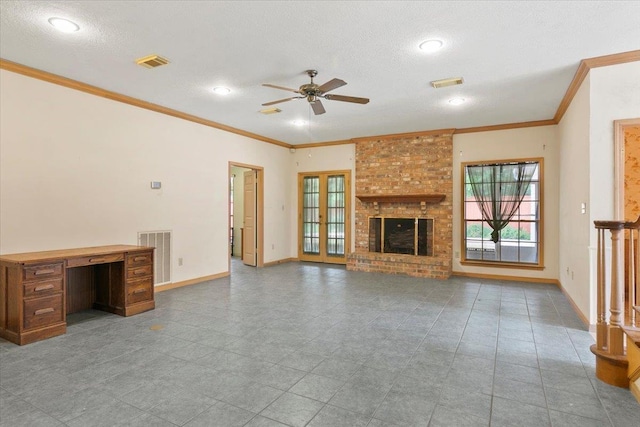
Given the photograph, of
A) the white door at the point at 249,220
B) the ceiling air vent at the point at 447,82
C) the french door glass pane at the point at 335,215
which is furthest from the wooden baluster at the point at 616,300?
the white door at the point at 249,220

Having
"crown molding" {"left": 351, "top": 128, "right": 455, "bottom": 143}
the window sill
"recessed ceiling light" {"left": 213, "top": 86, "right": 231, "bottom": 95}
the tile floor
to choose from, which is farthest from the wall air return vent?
the window sill

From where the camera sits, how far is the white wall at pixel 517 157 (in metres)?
5.98

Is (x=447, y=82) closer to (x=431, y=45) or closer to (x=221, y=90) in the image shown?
(x=431, y=45)

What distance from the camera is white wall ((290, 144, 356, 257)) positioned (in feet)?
25.8

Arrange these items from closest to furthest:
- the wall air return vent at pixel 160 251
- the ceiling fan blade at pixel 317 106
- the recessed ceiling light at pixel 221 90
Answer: the ceiling fan blade at pixel 317 106 < the recessed ceiling light at pixel 221 90 < the wall air return vent at pixel 160 251

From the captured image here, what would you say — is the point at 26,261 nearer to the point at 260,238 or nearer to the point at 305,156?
the point at 260,238

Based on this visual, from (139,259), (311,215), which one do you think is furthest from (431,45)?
(311,215)

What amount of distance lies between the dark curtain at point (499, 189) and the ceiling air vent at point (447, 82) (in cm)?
280

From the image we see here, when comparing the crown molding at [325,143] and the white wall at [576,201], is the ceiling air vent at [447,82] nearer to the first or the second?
the white wall at [576,201]

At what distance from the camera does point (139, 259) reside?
4273 mm

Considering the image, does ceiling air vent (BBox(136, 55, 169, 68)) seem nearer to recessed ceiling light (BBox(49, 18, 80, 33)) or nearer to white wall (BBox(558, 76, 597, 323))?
recessed ceiling light (BBox(49, 18, 80, 33))

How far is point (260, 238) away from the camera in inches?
300

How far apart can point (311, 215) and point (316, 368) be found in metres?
5.82

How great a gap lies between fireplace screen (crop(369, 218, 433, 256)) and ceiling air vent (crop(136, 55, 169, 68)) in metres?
5.10
